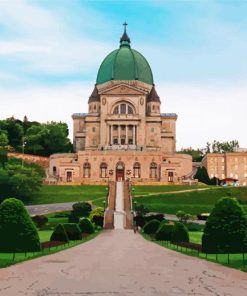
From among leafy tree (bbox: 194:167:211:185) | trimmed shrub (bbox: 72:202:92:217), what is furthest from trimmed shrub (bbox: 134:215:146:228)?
leafy tree (bbox: 194:167:211:185)

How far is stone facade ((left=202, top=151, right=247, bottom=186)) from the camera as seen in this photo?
115 metres

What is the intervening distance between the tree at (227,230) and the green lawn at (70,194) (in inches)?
1890

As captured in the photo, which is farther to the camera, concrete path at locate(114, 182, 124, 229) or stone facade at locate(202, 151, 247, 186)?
stone facade at locate(202, 151, 247, 186)

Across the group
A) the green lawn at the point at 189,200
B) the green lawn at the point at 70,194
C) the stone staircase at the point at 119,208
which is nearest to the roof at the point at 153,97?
the stone staircase at the point at 119,208

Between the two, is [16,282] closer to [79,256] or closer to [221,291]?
[221,291]

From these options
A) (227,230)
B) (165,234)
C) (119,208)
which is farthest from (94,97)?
(227,230)

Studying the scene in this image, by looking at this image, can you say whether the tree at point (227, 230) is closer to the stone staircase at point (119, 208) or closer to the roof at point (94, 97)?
the stone staircase at point (119, 208)

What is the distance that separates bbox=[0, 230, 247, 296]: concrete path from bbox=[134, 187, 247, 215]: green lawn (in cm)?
4517

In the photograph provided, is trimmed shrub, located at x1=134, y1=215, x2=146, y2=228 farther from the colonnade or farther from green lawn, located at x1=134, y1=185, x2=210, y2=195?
the colonnade

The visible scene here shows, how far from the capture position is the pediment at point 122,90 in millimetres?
107875

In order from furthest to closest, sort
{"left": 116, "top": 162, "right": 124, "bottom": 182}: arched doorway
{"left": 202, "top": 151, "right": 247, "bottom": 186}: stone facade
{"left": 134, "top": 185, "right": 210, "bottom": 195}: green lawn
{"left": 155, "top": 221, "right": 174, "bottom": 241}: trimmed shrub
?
{"left": 202, "top": 151, "right": 247, "bottom": 186}: stone facade, {"left": 116, "top": 162, "right": 124, "bottom": 182}: arched doorway, {"left": 134, "top": 185, "right": 210, "bottom": 195}: green lawn, {"left": 155, "top": 221, "right": 174, "bottom": 241}: trimmed shrub

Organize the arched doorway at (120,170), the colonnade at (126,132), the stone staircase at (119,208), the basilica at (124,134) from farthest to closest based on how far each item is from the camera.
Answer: the colonnade at (126,132) < the arched doorway at (120,170) < the basilica at (124,134) < the stone staircase at (119,208)

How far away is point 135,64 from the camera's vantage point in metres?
113

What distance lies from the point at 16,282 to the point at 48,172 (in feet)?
298
